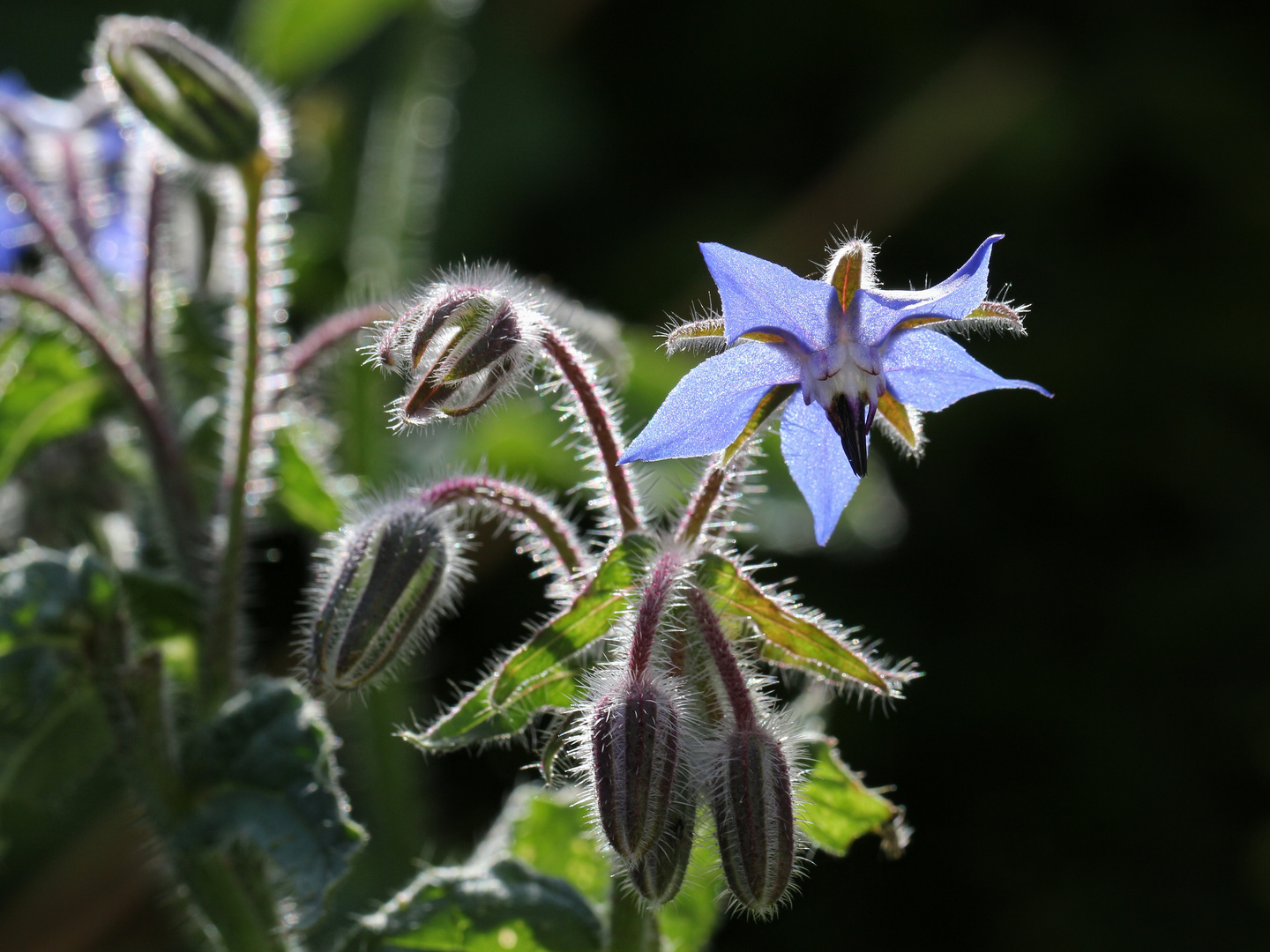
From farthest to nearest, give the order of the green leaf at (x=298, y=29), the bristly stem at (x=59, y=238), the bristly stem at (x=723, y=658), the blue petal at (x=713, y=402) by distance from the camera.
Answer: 1. the green leaf at (x=298, y=29)
2. the bristly stem at (x=59, y=238)
3. the bristly stem at (x=723, y=658)
4. the blue petal at (x=713, y=402)

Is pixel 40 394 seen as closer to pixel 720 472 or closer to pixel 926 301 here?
pixel 720 472

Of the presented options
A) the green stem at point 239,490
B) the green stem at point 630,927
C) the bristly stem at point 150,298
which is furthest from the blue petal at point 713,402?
the bristly stem at point 150,298

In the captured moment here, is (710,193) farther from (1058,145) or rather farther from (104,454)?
(104,454)

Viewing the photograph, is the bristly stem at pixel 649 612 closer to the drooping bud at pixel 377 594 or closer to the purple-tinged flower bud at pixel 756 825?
the purple-tinged flower bud at pixel 756 825

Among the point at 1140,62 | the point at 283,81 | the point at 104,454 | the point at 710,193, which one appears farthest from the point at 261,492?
the point at 1140,62

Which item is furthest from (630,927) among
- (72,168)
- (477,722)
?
(72,168)

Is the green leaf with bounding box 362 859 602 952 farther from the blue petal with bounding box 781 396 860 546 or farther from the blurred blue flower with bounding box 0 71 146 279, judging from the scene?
the blurred blue flower with bounding box 0 71 146 279

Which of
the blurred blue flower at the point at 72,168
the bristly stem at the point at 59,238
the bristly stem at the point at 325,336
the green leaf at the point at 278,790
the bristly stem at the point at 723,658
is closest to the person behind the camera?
the bristly stem at the point at 723,658

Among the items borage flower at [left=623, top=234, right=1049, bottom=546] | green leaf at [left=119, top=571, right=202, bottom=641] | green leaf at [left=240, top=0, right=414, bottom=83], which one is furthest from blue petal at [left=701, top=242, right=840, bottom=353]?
green leaf at [left=240, top=0, right=414, bottom=83]
